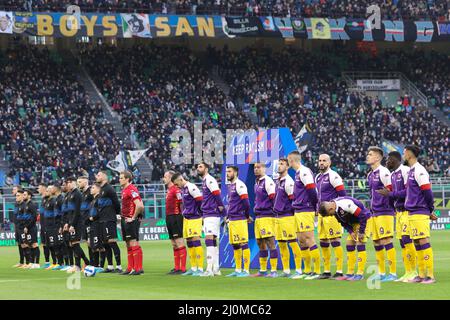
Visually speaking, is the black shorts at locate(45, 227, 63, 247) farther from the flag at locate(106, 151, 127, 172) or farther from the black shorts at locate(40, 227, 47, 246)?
the flag at locate(106, 151, 127, 172)

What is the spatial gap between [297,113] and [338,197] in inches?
1476

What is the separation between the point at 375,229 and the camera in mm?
19797

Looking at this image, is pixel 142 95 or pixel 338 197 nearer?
pixel 338 197

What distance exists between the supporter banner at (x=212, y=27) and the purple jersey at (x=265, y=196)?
31.2 metres

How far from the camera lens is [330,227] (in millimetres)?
20266

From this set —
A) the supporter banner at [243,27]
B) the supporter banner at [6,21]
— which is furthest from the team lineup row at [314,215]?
the supporter banner at [243,27]

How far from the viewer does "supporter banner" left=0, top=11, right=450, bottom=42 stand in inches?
2045

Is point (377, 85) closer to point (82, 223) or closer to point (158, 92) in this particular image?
point (158, 92)

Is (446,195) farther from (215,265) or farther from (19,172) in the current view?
(215,265)

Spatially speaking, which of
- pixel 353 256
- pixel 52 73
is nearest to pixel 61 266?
pixel 353 256

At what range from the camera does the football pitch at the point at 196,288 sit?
17.0 meters

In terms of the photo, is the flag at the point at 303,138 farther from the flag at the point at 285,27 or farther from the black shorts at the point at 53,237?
the black shorts at the point at 53,237

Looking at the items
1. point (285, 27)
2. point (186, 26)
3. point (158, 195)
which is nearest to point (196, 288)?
point (158, 195)

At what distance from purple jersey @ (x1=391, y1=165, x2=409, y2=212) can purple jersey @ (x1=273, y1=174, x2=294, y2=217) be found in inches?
107
